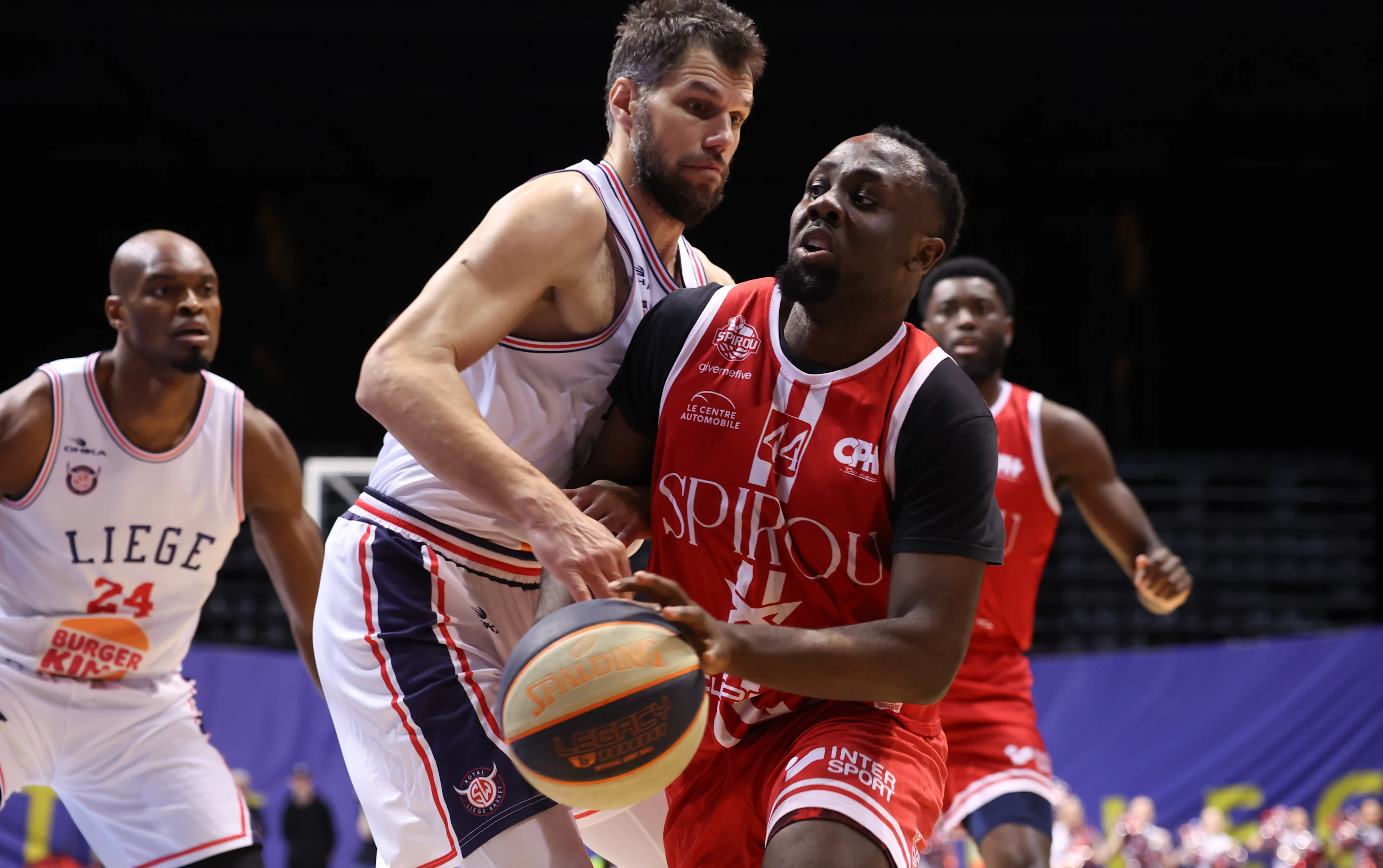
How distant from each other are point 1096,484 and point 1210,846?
4570 millimetres

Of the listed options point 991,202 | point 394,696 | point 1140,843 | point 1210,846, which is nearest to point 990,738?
point 394,696

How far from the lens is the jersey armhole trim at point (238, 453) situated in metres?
4.25

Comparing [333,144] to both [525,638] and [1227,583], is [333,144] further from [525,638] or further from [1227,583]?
[525,638]

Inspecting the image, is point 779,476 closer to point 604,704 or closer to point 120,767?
point 604,704

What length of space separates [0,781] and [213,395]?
132 cm

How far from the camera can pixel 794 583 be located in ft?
8.83

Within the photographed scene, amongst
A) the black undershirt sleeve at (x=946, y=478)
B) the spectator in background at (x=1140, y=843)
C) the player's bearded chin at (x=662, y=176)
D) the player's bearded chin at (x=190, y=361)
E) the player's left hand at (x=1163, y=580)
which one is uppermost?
the player's bearded chin at (x=662, y=176)

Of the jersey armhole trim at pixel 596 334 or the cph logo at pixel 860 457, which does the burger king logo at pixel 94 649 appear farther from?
the cph logo at pixel 860 457

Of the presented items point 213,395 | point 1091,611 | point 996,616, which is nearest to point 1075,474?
point 996,616

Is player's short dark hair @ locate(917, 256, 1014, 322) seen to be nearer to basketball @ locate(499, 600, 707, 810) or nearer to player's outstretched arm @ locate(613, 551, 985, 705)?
player's outstretched arm @ locate(613, 551, 985, 705)

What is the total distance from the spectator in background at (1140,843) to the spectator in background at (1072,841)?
10 centimetres

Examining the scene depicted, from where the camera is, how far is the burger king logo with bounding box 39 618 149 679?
4039mm

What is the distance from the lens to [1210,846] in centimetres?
842

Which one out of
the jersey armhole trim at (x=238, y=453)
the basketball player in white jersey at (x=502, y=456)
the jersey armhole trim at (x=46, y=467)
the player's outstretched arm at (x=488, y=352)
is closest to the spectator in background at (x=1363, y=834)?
the basketball player in white jersey at (x=502, y=456)
